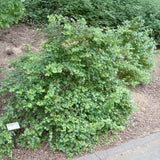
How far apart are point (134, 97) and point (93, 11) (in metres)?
2.90

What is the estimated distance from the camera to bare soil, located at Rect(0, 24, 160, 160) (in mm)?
2990

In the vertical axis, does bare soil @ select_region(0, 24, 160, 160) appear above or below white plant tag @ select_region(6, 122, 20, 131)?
below

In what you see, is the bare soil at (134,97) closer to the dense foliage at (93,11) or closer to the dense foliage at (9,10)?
the dense foliage at (93,11)

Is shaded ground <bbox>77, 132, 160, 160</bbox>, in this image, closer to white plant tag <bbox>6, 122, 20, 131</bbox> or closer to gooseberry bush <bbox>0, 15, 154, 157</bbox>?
gooseberry bush <bbox>0, 15, 154, 157</bbox>

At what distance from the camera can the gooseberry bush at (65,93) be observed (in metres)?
2.94

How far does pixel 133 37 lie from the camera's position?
190 inches

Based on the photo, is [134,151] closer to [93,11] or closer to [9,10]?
[9,10]

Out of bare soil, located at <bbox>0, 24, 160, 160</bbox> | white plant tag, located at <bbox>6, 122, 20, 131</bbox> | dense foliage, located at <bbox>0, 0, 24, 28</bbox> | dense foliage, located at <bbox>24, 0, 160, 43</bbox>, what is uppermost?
dense foliage, located at <bbox>0, 0, 24, 28</bbox>

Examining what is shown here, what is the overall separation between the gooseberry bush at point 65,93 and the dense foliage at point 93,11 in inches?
105

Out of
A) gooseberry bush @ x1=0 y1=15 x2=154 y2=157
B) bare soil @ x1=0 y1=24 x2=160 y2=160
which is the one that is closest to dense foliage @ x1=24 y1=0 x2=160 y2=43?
bare soil @ x1=0 y1=24 x2=160 y2=160

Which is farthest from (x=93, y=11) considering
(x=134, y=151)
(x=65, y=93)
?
(x=134, y=151)

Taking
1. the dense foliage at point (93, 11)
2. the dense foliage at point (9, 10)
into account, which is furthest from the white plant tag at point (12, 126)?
the dense foliage at point (93, 11)

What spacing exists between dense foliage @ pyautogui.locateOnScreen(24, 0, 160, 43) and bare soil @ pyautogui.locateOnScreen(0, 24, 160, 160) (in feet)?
1.92

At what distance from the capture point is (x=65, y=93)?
3098 millimetres
